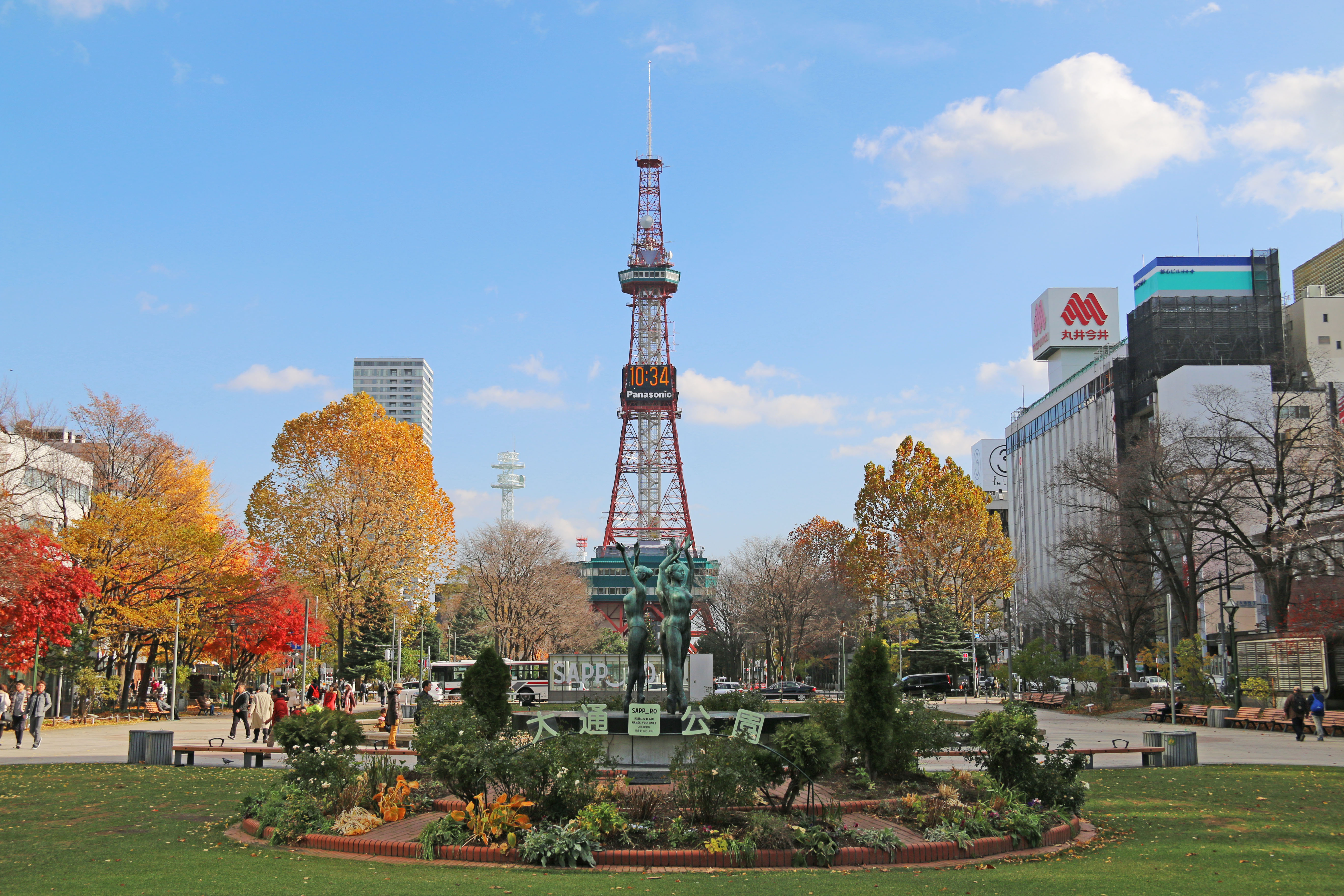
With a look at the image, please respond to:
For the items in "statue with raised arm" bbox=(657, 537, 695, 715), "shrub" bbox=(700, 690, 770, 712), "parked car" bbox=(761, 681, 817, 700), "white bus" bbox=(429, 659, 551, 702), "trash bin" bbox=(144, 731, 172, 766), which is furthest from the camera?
"parked car" bbox=(761, 681, 817, 700)

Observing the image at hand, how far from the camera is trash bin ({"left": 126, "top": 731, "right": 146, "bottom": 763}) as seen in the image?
68.8 feet

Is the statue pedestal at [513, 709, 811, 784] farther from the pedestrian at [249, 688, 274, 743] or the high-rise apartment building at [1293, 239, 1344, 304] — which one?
the high-rise apartment building at [1293, 239, 1344, 304]

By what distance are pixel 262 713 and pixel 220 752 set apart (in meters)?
3.66

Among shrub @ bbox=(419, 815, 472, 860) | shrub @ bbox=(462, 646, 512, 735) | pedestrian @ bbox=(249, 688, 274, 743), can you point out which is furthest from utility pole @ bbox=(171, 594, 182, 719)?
shrub @ bbox=(419, 815, 472, 860)

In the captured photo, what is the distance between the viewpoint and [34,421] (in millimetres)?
38094

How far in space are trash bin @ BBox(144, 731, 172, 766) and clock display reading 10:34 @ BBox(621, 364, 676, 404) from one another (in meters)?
83.3

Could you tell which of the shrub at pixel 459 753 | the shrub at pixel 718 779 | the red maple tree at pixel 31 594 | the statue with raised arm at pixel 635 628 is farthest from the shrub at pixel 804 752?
the red maple tree at pixel 31 594

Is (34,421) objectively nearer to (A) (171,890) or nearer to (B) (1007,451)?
(A) (171,890)

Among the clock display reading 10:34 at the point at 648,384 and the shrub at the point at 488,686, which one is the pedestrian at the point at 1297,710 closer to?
the shrub at the point at 488,686

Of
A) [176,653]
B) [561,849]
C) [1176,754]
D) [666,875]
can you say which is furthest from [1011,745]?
[176,653]

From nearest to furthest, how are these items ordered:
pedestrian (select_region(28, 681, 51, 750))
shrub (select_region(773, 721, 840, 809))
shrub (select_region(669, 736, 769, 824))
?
shrub (select_region(669, 736, 769, 824)), shrub (select_region(773, 721, 840, 809)), pedestrian (select_region(28, 681, 51, 750))

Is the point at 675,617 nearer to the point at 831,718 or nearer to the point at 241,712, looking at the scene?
the point at 831,718

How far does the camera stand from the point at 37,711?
1027 inches

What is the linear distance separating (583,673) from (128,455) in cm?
2013
